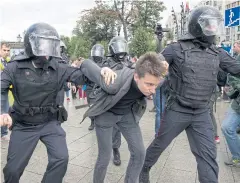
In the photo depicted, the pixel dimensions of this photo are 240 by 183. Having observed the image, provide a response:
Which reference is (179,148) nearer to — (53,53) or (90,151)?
(90,151)

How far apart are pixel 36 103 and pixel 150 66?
114cm

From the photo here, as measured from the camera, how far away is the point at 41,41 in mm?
2648

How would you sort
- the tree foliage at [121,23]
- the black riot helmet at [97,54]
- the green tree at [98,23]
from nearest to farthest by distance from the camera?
the black riot helmet at [97,54]
the tree foliage at [121,23]
the green tree at [98,23]

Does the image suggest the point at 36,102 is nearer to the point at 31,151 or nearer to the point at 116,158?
the point at 31,151

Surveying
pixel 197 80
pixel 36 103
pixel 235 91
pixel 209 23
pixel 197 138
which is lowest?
pixel 197 138

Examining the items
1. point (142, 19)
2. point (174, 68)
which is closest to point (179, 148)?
point (174, 68)

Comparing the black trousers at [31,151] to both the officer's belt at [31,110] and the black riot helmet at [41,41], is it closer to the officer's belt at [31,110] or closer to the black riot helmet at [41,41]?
the officer's belt at [31,110]

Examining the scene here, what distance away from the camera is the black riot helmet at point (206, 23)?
2.97m

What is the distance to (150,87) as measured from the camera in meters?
2.61

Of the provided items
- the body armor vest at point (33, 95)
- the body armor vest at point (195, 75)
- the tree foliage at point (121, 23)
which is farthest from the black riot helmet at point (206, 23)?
the tree foliage at point (121, 23)

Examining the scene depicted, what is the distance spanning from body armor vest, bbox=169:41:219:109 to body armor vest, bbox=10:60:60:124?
129 cm

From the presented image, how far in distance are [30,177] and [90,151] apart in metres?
1.23

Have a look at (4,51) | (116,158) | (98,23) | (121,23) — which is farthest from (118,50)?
(98,23)

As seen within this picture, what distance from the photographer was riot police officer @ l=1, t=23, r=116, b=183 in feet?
8.61
